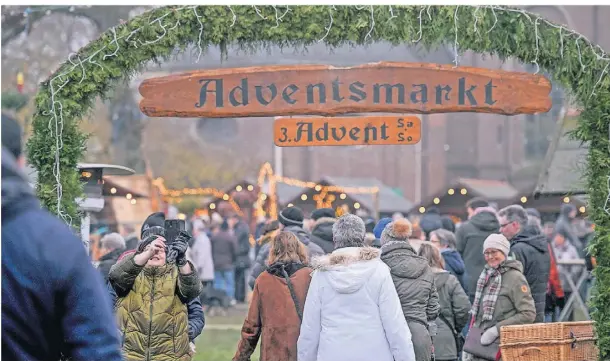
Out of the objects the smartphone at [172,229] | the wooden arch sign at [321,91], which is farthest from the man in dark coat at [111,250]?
the smartphone at [172,229]

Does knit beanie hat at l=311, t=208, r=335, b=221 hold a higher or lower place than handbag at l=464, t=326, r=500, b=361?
higher

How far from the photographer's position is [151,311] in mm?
7520

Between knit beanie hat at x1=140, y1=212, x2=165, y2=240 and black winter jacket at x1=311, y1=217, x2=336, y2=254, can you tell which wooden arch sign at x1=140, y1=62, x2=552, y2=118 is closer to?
knit beanie hat at x1=140, y1=212, x2=165, y2=240

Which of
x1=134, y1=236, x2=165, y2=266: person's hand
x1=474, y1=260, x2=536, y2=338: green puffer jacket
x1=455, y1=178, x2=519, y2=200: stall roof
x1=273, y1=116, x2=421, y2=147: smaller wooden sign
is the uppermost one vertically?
x1=273, y1=116, x2=421, y2=147: smaller wooden sign

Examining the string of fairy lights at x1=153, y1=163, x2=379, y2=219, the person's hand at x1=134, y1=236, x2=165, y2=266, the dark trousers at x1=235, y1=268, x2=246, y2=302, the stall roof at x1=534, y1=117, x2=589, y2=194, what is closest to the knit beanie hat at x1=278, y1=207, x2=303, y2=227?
the person's hand at x1=134, y1=236, x2=165, y2=266

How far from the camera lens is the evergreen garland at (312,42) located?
26.8 feet

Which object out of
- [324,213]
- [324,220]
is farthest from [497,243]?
[324,213]

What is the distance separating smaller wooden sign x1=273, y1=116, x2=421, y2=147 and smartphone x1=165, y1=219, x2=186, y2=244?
1224 millimetres

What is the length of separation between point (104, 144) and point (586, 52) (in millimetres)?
38351

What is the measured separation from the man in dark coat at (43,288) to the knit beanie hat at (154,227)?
4.23 m

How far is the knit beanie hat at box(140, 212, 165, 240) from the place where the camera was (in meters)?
7.78

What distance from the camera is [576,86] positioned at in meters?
8.46

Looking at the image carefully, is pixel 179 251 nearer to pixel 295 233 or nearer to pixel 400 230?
pixel 400 230

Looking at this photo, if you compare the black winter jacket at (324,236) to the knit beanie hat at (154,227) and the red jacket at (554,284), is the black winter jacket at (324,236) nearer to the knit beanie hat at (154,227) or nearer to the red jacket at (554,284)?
the knit beanie hat at (154,227)
